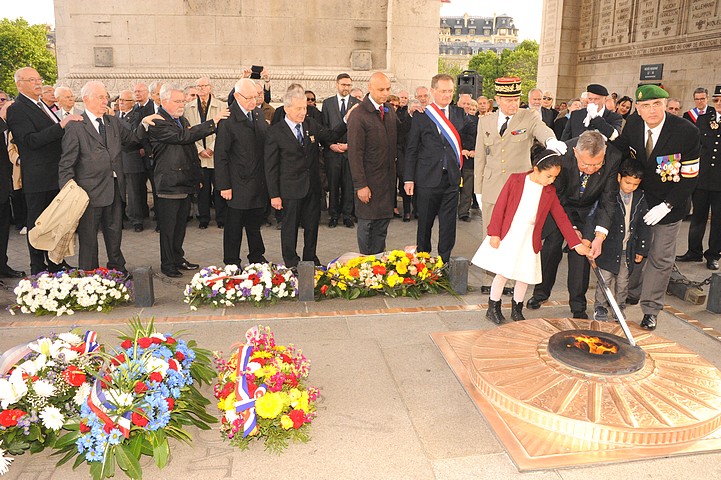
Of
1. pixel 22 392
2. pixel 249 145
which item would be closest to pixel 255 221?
pixel 249 145

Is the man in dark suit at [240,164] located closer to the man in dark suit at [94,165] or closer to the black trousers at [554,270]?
the man in dark suit at [94,165]

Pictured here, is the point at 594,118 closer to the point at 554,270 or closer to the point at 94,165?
the point at 554,270

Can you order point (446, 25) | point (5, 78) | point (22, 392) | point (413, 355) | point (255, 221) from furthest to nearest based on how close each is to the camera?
point (446, 25) → point (5, 78) → point (255, 221) → point (413, 355) → point (22, 392)

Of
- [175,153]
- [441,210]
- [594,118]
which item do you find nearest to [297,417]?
[441,210]

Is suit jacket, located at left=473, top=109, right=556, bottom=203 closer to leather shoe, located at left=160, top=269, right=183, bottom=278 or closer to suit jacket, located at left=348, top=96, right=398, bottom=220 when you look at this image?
suit jacket, located at left=348, top=96, right=398, bottom=220

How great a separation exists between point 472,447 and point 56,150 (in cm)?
543

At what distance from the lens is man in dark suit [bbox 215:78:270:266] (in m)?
6.16

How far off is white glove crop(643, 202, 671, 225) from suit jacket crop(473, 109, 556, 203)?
1153mm

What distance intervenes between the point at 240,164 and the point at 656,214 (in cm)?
412

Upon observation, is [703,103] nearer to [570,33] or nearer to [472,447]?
[472,447]

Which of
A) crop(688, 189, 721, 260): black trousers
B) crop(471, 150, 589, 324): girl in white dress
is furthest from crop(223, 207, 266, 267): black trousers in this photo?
crop(688, 189, 721, 260): black trousers

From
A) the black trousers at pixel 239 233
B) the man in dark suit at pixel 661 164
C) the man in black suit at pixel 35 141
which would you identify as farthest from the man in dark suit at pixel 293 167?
the man in dark suit at pixel 661 164

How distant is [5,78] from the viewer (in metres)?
41.2

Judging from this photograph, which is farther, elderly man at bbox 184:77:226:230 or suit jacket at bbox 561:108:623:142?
elderly man at bbox 184:77:226:230
